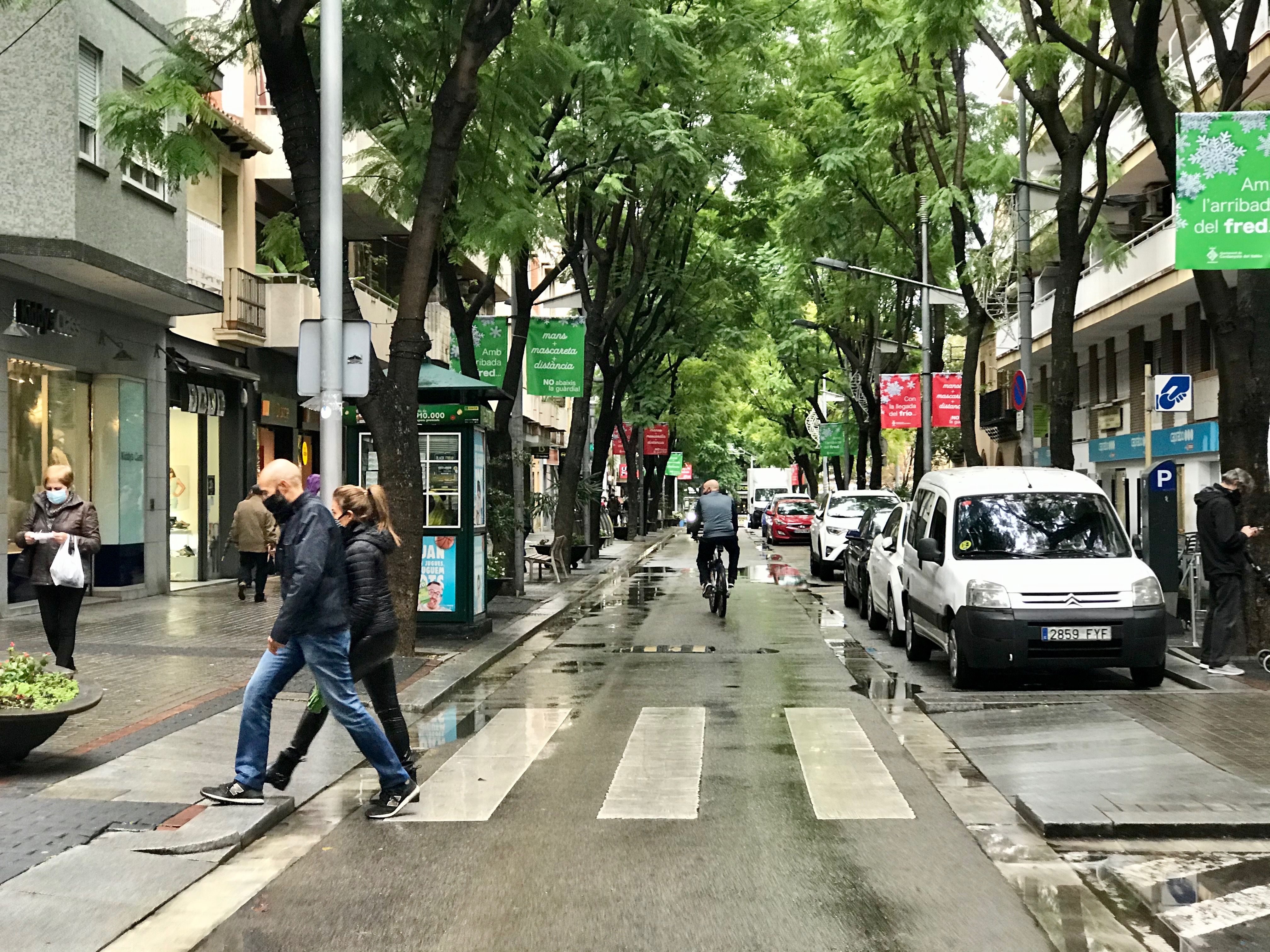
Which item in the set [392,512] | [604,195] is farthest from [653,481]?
[392,512]

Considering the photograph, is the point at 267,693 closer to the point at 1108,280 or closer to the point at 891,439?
the point at 1108,280

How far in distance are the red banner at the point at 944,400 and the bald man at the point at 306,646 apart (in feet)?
85.0

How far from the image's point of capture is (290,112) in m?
12.2

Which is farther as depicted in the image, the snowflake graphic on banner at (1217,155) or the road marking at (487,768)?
the snowflake graphic on banner at (1217,155)

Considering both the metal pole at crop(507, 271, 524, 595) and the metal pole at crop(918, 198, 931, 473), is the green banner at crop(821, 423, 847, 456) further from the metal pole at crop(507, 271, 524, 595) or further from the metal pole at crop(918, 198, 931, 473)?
the metal pole at crop(507, 271, 524, 595)

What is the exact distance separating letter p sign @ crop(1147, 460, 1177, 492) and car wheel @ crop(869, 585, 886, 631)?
3.63 m

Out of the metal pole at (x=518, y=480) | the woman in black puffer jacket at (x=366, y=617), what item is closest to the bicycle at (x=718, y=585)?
the metal pole at (x=518, y=480)

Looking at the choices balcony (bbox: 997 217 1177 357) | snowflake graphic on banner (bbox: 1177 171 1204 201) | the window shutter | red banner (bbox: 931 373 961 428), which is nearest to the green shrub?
snowflake graphic on banner (bbox: 1177 171 1204 201)

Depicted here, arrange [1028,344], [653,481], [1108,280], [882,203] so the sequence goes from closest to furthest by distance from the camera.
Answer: [1028,344], [882,203], [1108,280], [653,481]

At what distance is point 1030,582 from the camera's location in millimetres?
11688

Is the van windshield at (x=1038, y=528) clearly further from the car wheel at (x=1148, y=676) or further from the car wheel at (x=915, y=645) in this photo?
the car wheel at (x=915, y=645)

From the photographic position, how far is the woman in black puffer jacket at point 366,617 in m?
7.60

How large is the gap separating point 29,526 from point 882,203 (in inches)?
770

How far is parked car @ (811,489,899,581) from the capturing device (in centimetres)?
2797
